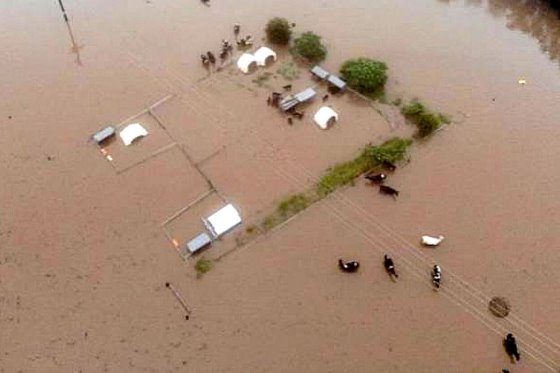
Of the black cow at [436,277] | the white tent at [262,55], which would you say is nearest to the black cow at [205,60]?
the white tent at [262,55]

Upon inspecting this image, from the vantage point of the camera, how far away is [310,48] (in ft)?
61.2

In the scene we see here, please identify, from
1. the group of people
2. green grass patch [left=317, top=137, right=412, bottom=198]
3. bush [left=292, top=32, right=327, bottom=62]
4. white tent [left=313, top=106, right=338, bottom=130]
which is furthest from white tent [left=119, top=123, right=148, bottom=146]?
the group of people

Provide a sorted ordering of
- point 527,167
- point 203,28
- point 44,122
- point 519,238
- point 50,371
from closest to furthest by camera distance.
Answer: point 50,371 < point 519,238 < point 527,167 < point 44,122 < point 203,28

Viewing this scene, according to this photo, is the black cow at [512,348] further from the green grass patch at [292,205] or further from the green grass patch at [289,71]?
the green grass patch at [289,71]

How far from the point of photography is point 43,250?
14.7 m

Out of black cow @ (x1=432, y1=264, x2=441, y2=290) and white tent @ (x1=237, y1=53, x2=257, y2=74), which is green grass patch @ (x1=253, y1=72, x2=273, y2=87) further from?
black cow @ (x1=432, y1=264, x2=441, y2=290)

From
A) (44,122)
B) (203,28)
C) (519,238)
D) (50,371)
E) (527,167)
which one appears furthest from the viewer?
(203,28)

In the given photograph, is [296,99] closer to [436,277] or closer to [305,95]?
[305,95]

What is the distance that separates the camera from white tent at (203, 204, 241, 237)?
14680 mm

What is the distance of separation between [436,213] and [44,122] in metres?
11.3

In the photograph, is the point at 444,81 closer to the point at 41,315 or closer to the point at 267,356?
the point at 267,356

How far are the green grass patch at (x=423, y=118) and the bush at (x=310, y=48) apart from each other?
3286 millimetres

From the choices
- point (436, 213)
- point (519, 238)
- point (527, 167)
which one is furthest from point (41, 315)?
point (527, 167)

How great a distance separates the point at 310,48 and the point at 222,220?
6857 mm
